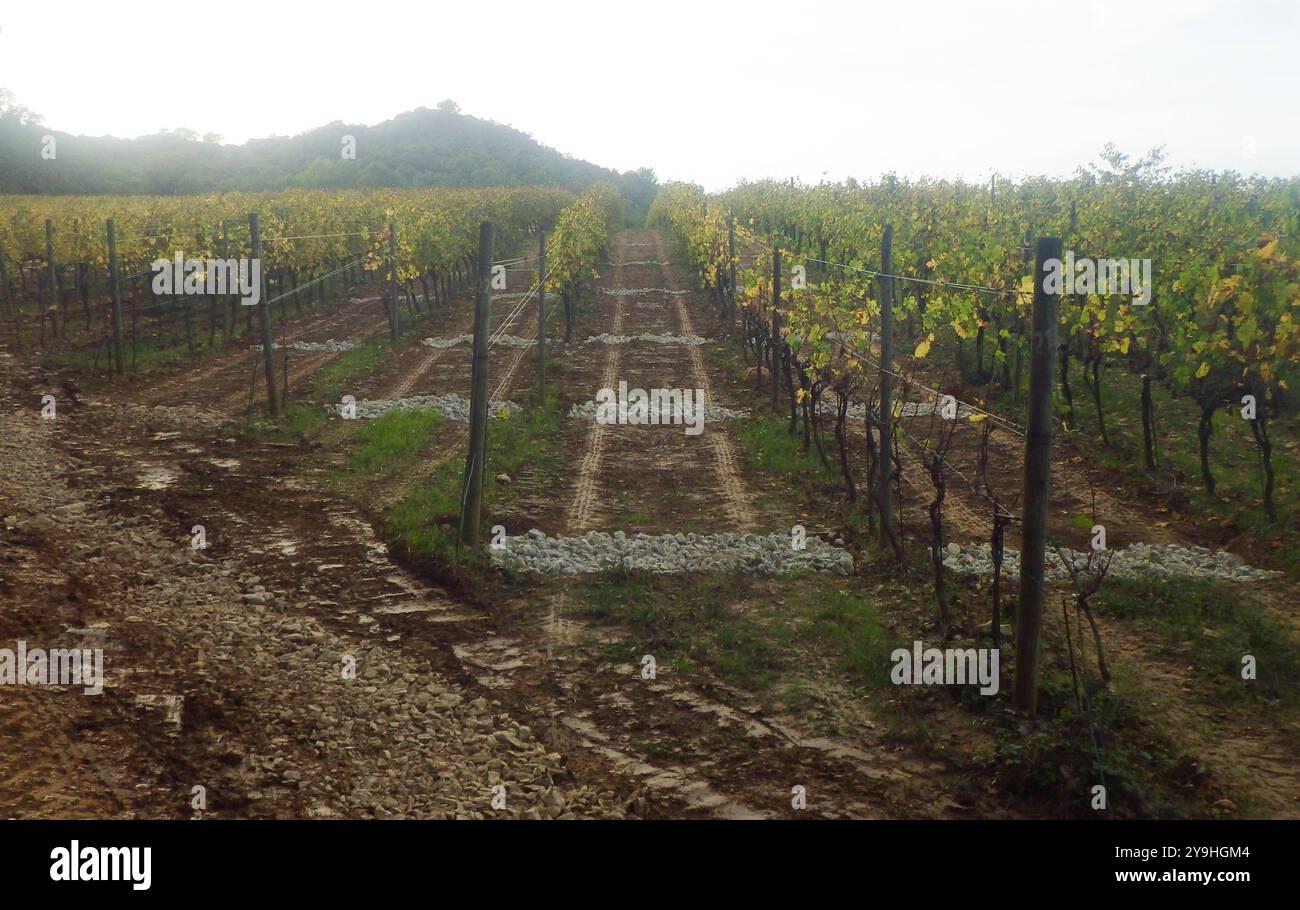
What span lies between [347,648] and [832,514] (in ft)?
17.8

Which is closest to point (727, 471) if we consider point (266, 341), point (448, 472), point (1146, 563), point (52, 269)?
point (448, 472)

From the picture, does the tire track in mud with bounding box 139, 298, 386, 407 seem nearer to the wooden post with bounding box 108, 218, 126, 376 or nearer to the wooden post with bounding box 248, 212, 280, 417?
the wooden post with bounding box 108, 218, 126, 376

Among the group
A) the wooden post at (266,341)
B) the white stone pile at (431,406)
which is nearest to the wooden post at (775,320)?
the white stone pile at (431,406)

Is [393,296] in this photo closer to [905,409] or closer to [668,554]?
[905,409]

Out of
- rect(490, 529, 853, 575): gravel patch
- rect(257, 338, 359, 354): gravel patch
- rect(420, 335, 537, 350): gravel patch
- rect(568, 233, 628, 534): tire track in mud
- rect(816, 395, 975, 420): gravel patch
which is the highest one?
rect(420, 335, 537, 350): gravel patch

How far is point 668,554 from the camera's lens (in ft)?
31.6

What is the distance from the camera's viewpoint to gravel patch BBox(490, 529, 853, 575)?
30.5 feet

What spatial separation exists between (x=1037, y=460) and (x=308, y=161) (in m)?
88.7

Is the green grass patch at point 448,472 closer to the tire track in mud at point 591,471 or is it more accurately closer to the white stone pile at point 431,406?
the white stone pile at point 431,406

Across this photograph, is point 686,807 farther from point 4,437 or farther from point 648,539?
point 4,437

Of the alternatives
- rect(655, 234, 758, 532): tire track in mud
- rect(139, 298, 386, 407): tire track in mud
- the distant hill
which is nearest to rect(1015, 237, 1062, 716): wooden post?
rect(655, 234, 758, 532): tire track in mud

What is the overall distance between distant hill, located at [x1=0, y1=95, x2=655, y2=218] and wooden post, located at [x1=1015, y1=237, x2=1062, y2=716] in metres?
62.6

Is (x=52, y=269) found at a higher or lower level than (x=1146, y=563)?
higher

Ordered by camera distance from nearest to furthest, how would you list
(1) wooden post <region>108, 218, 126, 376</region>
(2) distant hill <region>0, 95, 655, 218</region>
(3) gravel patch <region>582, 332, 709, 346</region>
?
(1) wooden post <region>108, 218, 126, 376</region> → (3) gravel patch <region>582, 332, 709, 346</region> → (2) distant hill <region>0, 95, 655, 218</region>
